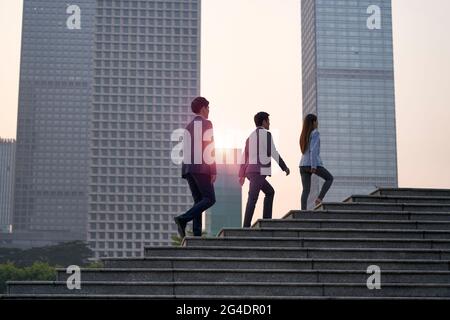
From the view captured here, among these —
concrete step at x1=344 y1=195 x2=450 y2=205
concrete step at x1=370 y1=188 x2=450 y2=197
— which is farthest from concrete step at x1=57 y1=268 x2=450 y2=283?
concrete step at x1=370 y1=188 x2=450 y2=197

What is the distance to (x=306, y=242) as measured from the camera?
12.9 meters

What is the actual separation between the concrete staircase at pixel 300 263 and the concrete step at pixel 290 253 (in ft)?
0.05

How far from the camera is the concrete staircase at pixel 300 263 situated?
11.4 m

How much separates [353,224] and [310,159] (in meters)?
1.82

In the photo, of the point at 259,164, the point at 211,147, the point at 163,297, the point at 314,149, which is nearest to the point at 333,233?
the point at 259,164

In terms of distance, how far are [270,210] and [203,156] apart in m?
1.80

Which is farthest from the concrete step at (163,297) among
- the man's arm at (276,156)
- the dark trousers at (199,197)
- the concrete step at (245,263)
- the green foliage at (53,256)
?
the green foliage at (53,256)

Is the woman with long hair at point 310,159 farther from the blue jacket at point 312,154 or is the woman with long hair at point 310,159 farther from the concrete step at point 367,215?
the concrete step at point 367,215

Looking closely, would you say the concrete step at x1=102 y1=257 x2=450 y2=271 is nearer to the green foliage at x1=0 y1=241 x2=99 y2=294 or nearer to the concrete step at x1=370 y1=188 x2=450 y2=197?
the concrete step at x1=370 y1=188 x2=450 y2=197

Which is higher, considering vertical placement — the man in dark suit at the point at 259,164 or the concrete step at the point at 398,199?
the man in dark suit at the point at 259,164

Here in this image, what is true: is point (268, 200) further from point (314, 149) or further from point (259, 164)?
point (314, 149)

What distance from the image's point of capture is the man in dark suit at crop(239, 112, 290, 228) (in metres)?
14.1
